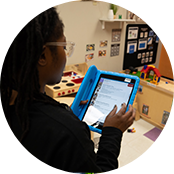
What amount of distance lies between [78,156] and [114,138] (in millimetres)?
230

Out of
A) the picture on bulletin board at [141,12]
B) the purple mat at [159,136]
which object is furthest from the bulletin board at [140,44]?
the purple mat at [159,136]

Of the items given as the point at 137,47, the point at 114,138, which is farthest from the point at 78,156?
the point at 137,47

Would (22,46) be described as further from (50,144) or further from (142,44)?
(142,44)

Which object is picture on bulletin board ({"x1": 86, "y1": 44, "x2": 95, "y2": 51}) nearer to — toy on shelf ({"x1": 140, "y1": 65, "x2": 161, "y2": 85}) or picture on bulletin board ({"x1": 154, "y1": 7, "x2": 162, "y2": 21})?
toy on shelf ({"x1": 140, "y1": 65, "x2": 161, "y2": 85})

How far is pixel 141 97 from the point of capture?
9.06 feet

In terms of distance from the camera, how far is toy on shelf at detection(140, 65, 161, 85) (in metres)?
2.59

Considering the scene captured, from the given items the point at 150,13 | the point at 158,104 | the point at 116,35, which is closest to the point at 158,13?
the point at 150,13

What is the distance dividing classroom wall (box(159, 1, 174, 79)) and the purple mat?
1.28 meters

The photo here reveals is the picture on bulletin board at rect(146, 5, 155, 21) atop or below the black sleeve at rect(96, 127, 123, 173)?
atop

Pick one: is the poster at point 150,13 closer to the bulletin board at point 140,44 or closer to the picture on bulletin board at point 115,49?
the bulletin board at point 140,44

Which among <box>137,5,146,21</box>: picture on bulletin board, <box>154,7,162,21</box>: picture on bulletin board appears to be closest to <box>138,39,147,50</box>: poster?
<box>137,5,146,21</box>: picture on bulletin board

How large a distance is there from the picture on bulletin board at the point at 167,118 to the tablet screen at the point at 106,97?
1.67 m

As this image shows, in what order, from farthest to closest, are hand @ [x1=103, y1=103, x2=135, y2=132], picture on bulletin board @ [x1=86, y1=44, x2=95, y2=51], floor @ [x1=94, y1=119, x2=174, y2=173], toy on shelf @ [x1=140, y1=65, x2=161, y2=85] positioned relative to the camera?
1. picture on bulletin board @ [x1=86, y1=44, x2=95, y2=51]
2. toy on shelf @ [x1=140, y1=65, x2=161, y2=85]
3. floor @ [x1=94, y1=119, x2=174, y2=173]
4. hand @ [x1=103, y1=103, x2=135, y2=132]

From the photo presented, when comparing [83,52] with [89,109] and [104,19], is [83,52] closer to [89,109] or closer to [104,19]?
[104,19]
